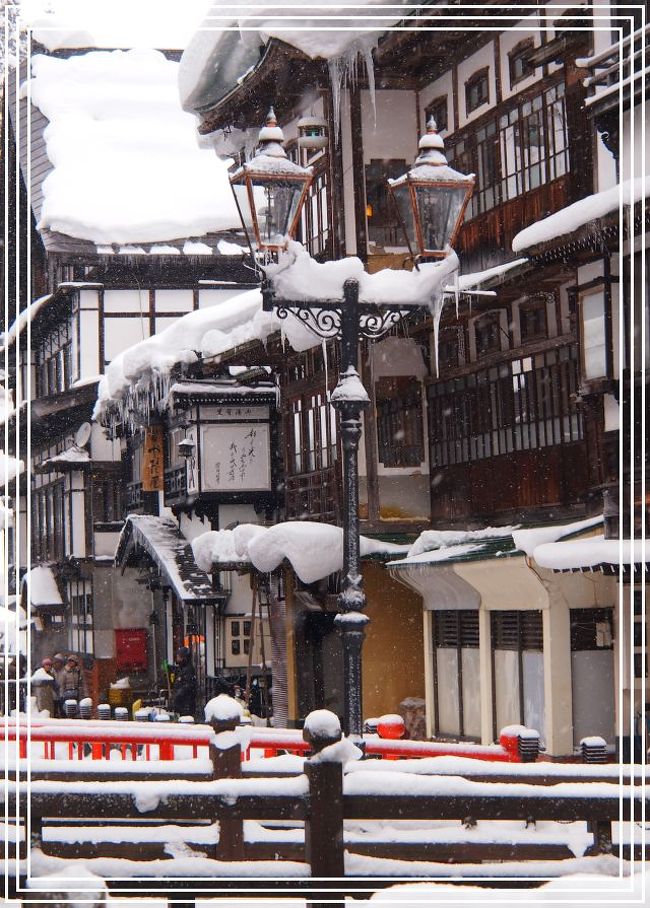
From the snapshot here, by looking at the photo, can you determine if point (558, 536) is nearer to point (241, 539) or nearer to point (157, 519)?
point (241, 539)

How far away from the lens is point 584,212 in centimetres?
1703

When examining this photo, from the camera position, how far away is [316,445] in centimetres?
2780

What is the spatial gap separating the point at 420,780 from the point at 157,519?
95.2 ft

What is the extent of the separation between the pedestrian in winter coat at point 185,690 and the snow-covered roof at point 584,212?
1402cm

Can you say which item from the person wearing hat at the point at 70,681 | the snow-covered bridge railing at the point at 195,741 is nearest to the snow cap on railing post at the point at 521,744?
the snow-covered bridge railing at the point at 195,741

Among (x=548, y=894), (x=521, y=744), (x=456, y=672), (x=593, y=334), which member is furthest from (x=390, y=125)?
(x=548, y=894)

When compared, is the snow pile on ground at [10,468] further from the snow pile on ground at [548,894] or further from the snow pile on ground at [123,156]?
the snow pile on ground at [548,894]

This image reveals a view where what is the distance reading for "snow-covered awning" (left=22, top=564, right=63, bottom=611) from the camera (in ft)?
148

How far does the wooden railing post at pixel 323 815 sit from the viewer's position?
8.09 meters

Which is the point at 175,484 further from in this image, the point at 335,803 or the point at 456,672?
the point at 335,803

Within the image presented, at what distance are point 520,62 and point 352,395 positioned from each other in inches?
453

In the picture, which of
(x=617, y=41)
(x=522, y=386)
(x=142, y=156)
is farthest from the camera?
(x=142, y=156)

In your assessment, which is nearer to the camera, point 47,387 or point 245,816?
point 245,816

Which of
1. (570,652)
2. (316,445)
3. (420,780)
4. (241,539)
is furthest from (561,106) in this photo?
(420,780)
